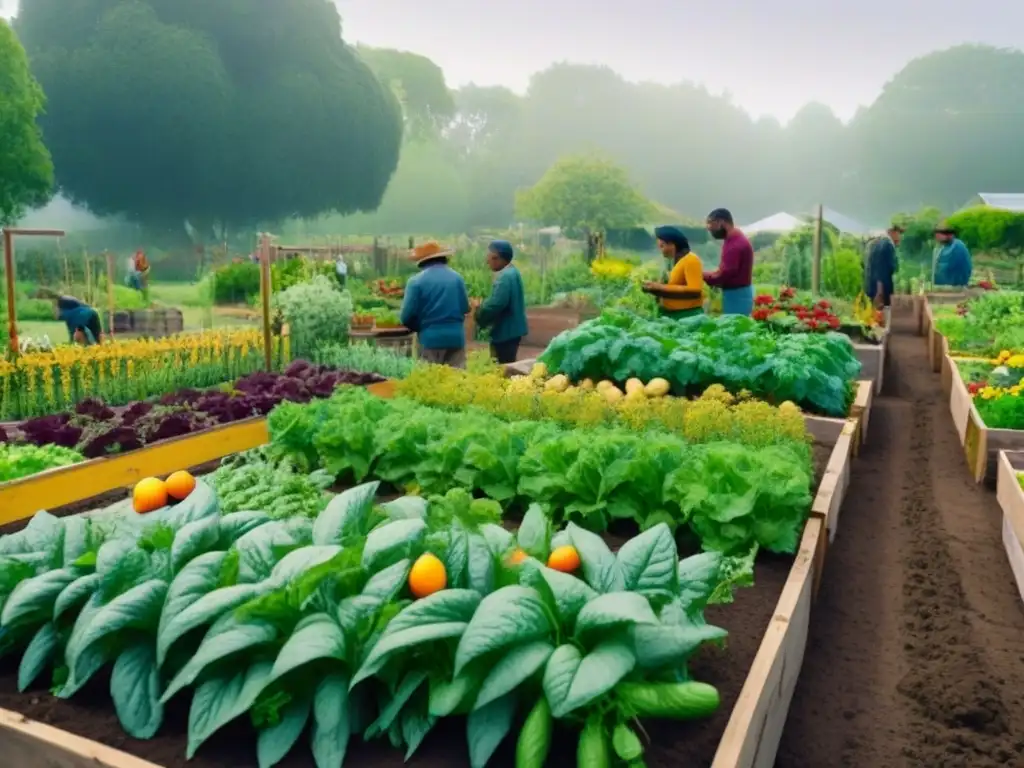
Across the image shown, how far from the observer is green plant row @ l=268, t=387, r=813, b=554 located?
3.59 metres

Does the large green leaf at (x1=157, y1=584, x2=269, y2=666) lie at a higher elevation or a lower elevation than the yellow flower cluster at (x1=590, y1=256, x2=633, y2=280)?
lower

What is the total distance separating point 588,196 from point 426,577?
37.4 meters

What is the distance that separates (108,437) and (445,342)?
9.43ft

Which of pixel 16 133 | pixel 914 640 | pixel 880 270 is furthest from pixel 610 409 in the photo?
pixel 16 133

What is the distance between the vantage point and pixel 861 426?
6.88 m

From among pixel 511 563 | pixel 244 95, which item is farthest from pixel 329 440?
pixel 244 95

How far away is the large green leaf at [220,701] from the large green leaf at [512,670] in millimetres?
521

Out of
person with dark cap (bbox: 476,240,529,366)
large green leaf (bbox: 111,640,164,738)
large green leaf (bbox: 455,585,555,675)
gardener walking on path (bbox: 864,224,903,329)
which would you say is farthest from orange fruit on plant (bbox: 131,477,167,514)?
gardener walking on path (bbox: 864,224,903,329)

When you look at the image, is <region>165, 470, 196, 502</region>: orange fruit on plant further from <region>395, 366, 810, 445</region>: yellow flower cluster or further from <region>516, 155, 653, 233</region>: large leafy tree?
<region>516, 155, 653, 233</region>: large leafy tree

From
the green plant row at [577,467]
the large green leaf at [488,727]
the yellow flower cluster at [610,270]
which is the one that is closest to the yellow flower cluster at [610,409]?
the green plant row at [577,467]

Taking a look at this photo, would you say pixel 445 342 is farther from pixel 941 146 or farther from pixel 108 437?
pixel 941 146

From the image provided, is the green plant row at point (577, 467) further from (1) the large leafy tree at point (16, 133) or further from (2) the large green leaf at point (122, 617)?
(1) the large leafy tree at point (16, 133)

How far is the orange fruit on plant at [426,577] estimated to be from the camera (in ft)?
7.62

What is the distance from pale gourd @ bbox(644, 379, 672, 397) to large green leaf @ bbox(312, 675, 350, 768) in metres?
4.17
